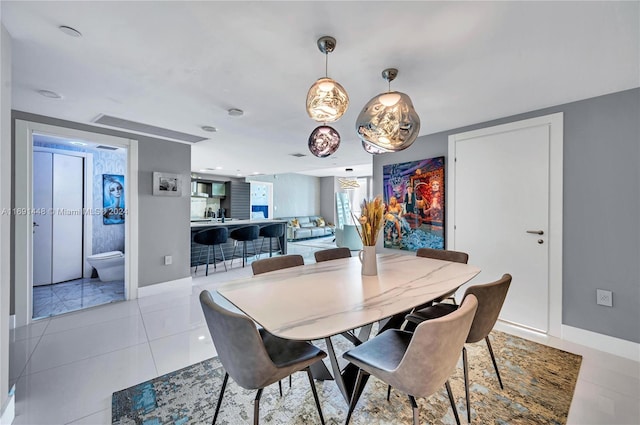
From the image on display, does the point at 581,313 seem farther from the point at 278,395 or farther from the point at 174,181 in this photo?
the point at 174,181

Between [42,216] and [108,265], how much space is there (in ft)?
3.83

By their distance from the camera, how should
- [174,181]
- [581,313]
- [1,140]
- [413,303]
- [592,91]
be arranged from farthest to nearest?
[174,181]
[581,313]
[592,91]
[1,140]
[413,303]

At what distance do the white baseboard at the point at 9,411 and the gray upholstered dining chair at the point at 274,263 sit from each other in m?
1.52

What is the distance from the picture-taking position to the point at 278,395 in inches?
72.2

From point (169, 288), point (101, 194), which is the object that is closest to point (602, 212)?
point (169, 288)

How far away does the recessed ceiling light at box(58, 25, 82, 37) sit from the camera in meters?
1.55

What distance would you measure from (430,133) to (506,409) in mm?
3057

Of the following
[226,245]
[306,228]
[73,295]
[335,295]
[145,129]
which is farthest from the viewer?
[306,228]

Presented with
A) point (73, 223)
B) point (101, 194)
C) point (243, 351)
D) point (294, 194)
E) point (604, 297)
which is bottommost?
point (604, 297)

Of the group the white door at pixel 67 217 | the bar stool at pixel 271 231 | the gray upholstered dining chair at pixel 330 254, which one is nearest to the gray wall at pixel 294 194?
the bar stool at pixel 271 231

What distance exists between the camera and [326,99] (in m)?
1.55

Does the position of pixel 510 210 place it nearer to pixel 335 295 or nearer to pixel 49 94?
pixel 335 295

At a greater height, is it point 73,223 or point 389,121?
point 389,121

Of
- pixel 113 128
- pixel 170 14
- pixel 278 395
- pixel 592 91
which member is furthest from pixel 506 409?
pixel 113 128
